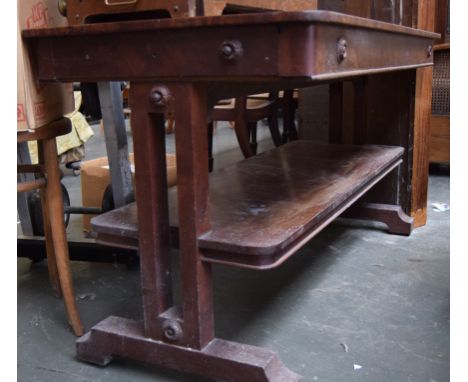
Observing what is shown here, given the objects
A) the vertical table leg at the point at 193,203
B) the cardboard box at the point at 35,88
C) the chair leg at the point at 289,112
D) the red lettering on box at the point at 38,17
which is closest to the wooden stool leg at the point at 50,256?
the cardboard box at the point at 35,88

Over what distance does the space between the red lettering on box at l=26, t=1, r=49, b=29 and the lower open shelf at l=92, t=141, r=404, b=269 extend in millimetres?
478

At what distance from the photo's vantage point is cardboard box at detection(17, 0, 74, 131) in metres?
1.21

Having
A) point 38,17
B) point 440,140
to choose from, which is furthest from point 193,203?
point 440,140

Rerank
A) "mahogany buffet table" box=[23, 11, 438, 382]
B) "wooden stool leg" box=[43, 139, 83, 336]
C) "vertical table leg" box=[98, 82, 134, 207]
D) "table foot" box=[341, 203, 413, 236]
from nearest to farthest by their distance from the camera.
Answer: "mahogany buffet table" box=[23, 11, 438, 382]
"wooden stool leg" box=[43, 139, 83, 336]
"vertical table leg" box=[98, 82, 134, 207]
"table foot" box=[341, 203, 413, 236]

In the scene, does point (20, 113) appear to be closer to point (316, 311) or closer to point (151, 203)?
point (151, 203)

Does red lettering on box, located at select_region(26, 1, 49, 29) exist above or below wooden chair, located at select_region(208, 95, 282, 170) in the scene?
above

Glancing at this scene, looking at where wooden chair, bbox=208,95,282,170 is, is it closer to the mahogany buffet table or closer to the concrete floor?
the concrete floor

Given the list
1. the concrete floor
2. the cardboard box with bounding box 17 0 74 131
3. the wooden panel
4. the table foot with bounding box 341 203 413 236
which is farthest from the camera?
the wooden panel


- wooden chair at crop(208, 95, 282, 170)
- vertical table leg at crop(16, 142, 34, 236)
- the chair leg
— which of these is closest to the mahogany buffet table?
vertical table leg at crop(16, 142, 34, 236)

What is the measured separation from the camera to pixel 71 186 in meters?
3.37

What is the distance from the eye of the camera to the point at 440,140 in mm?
3361

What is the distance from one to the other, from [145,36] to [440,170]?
9.56 ft

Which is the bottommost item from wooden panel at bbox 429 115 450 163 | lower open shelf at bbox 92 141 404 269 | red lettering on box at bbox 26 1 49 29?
wooden panel at bbox 429 115 450 163

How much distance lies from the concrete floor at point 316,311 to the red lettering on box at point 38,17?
31.5 inches
